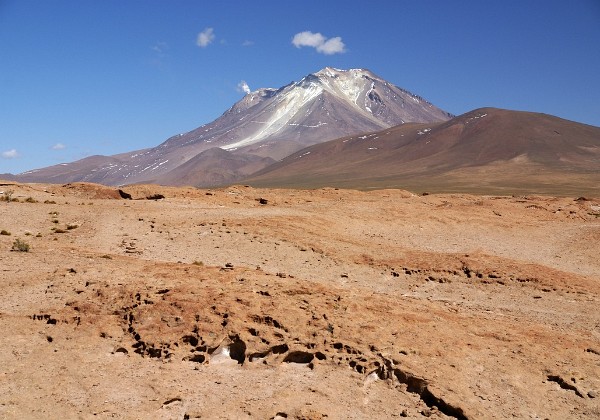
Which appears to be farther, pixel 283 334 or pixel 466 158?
pixel 466 158

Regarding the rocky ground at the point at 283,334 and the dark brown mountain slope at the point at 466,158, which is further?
the dark brown mountain slope at the point at 466,158

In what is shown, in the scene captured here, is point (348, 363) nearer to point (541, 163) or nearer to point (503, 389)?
point (503, 389)

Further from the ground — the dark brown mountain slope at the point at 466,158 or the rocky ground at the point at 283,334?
the dark brown mountain slope at the point at 466,158

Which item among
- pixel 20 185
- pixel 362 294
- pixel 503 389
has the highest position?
pixel 20 185

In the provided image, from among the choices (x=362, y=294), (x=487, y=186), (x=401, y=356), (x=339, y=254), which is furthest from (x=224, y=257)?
(x=487, y=186)

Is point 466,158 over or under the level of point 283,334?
over
